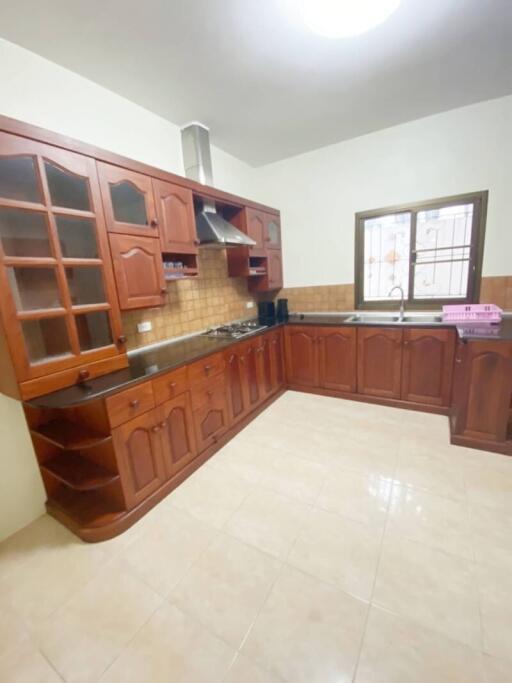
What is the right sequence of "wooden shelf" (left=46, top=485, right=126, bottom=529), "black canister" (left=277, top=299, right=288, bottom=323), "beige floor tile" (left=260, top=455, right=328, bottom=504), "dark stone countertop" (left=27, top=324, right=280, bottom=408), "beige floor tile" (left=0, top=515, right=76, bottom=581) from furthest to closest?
"black canister" (left=277, top=299, right=288, bottom=323) < "beige floor tile" (left=260, top=455, right=328, bottom=504) < "wooden shelf" (left=46, top=485, right=126, bottom=529) < "beige floor tile" (left=0, top=515, right=76, bottom=581) < "dark stone countertop" (left=27, top=324, right=280, bottom=408)

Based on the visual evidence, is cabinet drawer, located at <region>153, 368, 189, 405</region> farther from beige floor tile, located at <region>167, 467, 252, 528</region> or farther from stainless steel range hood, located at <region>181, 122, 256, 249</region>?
stainless steel range hood, located at <region>181, 122, 256, 249</region>

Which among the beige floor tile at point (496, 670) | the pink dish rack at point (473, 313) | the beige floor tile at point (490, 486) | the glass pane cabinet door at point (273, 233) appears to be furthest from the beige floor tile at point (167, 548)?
the glass pane cabinet door at point (273, 233)

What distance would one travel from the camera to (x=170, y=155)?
8.16 ft

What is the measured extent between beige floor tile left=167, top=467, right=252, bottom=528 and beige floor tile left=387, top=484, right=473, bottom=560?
88 cm

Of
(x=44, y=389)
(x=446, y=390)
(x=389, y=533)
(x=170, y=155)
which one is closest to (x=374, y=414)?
(x=446, y=390)

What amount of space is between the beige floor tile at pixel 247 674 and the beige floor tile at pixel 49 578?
796 mm

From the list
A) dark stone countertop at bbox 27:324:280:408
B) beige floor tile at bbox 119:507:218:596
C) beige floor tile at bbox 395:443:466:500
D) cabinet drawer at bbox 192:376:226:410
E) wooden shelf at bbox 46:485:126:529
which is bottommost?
beige floor tile at bbox 119:507:218:596

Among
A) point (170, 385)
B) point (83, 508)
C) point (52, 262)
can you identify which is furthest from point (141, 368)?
point (83, 508)

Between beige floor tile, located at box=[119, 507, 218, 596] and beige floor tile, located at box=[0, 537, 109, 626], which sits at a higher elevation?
beige floor tile, located at box=[119, 507, 218, 596]

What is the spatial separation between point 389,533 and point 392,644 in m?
0.50

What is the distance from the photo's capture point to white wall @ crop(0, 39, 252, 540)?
1.60 meters

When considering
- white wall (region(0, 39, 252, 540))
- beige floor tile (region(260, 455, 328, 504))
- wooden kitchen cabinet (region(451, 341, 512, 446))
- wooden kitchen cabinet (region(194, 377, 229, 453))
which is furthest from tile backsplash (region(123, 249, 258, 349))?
wooden kitchen cabinet (region(451, 341, 512, 446))

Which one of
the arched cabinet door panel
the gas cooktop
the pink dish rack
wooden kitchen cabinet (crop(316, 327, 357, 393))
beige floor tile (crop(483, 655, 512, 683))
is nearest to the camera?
beige floor tile (crop(483, 655, 512, 683))

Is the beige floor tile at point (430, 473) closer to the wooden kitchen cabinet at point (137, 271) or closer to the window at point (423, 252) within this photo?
the window at point (423, 252)
